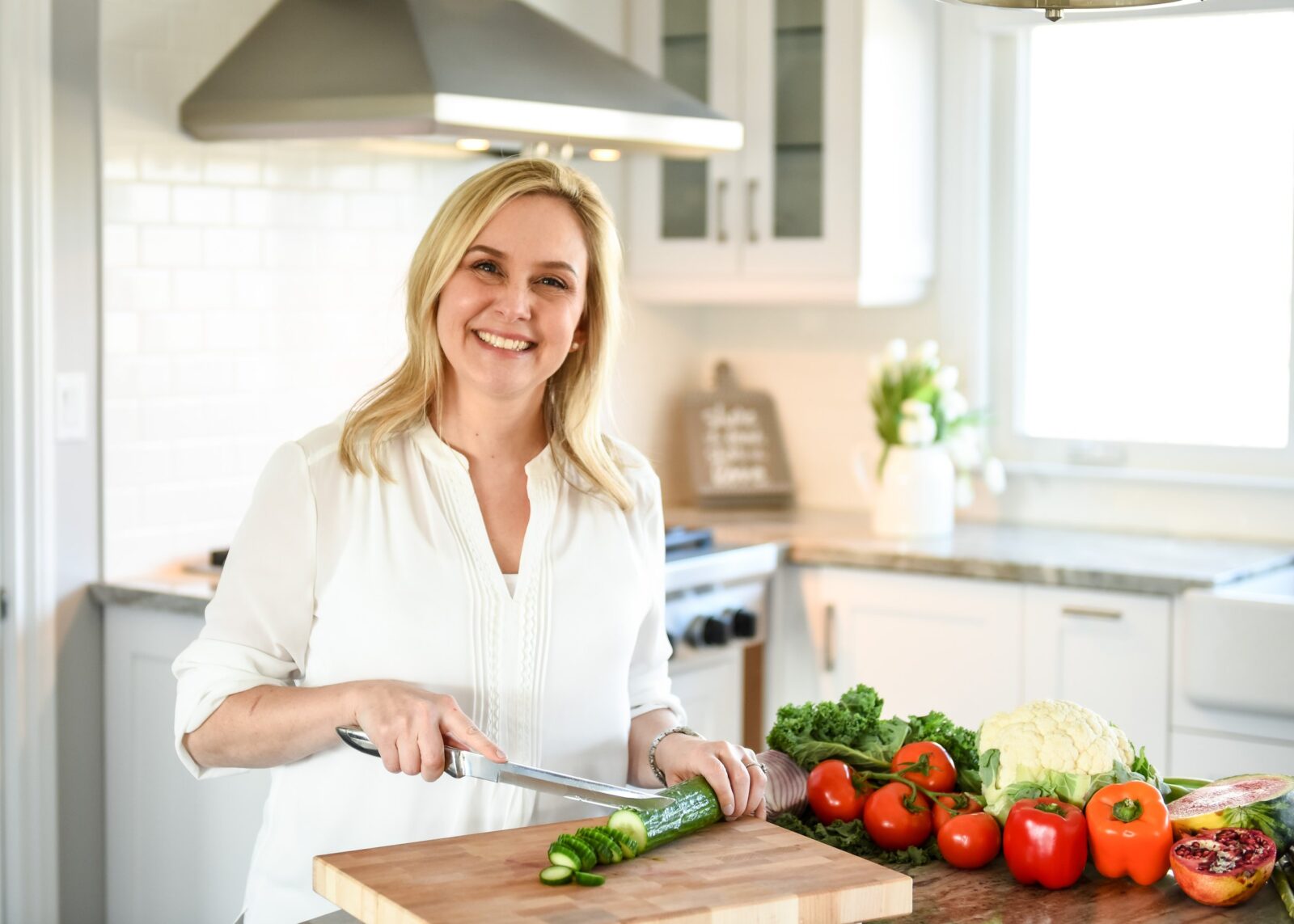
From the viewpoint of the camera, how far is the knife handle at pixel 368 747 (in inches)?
→ 60.7

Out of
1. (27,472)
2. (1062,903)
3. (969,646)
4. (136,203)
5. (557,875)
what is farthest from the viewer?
(969,646)

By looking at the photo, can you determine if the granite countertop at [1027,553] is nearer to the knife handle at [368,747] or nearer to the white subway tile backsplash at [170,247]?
the white subway tile backsplash at [170,247]

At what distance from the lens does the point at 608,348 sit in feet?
6.63

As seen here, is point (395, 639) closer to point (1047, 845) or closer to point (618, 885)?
point (618, 885)

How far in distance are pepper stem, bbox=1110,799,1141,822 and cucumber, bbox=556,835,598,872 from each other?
515 millimetres

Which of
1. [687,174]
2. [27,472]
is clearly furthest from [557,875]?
[687,174]

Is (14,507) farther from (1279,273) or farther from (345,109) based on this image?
(1279,273)

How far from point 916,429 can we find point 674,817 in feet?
7.42

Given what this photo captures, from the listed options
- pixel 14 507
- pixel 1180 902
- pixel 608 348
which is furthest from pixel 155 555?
pixel 1180 902

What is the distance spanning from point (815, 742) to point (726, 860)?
32cm

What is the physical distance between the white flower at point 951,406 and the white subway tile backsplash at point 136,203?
1.79 metres

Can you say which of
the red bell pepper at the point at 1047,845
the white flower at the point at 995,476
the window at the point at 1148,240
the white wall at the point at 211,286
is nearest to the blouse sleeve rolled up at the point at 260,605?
the red bell pepper at the point at 1047,845

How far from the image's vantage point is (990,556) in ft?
11.2

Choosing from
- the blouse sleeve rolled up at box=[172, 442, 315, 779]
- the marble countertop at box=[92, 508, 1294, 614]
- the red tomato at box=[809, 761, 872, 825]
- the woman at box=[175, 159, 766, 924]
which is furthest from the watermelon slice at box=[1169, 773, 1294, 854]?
the marble countertop at box=[92, 508, 1294, 614]
